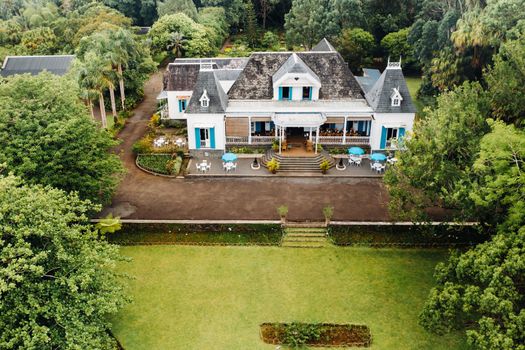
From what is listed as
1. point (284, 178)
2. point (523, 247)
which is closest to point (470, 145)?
point (523, 247)

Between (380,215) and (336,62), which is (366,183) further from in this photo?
(336,62)

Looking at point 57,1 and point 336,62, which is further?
point 57,1

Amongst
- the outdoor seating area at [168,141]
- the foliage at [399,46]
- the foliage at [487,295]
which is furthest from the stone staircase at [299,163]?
the foliage at [399,46]

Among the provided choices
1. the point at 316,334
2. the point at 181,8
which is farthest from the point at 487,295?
the point at 181,8

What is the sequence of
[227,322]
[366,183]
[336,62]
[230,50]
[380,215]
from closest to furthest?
[227,322] < [380,215] < [366,183] < [336,62] < [230,50]

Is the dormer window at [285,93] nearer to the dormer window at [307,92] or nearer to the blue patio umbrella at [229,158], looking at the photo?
the dormer window at [307,92]

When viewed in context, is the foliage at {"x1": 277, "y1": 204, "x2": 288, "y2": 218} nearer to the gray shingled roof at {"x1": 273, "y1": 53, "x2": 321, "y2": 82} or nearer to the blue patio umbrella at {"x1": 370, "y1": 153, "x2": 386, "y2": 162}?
the blue patio umbrella at {"x1": 370, "y1": 153, "x2": 386, "y2": 162}

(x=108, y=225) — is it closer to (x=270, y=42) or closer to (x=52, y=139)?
(x=52, y=139)
